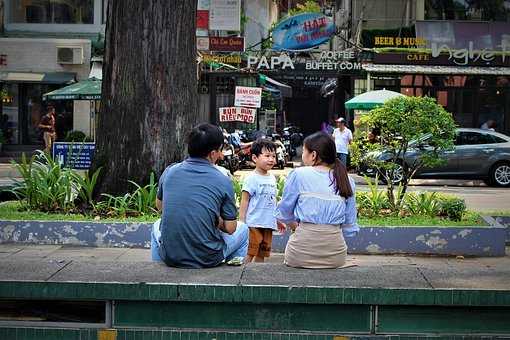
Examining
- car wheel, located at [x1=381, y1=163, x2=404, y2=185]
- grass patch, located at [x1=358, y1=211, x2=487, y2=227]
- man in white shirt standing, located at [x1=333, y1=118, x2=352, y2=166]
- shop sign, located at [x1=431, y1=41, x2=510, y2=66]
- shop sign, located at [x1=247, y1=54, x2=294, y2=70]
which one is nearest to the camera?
grass patch, located at [x1=358, y1=211, x2=487, y2=227]

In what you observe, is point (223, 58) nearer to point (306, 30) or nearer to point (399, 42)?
point (306, 30)

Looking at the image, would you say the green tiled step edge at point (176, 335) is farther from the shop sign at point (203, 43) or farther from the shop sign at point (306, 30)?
the shop sign at point (306, 30)

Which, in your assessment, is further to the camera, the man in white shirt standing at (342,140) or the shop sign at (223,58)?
the shop sign at (223,58)

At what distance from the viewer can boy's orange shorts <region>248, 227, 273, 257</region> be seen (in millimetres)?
7414

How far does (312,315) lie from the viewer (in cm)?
386

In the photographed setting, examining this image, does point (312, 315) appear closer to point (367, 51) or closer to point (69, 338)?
point (69, 338)

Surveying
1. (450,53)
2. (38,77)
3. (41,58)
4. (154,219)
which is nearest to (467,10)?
(450,53)

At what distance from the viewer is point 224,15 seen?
23516 millimetres

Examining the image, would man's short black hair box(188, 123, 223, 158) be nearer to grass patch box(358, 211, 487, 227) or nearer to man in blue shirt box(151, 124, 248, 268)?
man in blue shirt box(151, 124, 248, 268)

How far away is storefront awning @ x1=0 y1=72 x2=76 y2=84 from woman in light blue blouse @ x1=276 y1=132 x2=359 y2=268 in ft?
72.6

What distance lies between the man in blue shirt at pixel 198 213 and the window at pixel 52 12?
2421 centimetres

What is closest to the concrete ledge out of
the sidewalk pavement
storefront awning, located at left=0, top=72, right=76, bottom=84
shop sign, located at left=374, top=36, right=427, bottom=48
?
the sidewalk pavement

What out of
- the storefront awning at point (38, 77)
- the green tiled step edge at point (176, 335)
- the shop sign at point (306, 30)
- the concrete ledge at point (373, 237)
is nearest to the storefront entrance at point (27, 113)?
the storefront awning at point (38, 77)

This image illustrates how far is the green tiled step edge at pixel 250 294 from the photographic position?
149 inches
